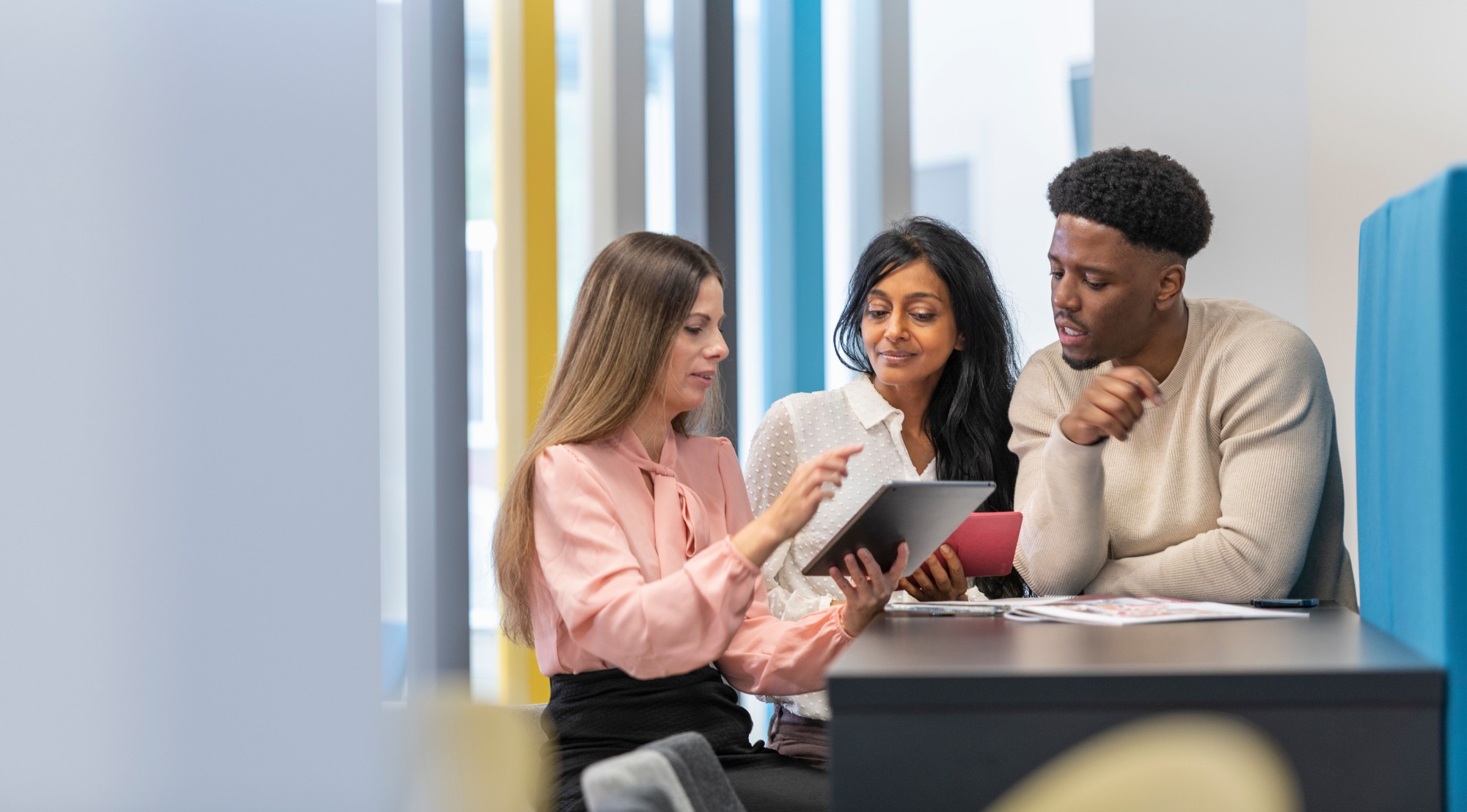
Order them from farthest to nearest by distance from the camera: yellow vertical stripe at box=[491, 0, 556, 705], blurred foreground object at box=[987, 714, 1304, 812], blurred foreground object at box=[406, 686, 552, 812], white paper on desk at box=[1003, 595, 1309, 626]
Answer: yellow vertical stripe at box=[491, 0, 556, 705], white paper on desk at box=[1003, 595, 1309, 626], blurred foreground object at box=[406, 686, 552, 812], blurred foreground object at box=[987, 714, 1304, 812]

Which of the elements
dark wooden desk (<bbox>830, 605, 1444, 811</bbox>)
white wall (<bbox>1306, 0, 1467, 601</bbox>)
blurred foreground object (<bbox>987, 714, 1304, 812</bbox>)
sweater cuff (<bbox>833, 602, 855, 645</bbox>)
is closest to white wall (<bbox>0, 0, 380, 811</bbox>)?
sweater cuff (<bbox>833, 602, 855, 645</bbox>)

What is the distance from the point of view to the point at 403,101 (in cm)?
305

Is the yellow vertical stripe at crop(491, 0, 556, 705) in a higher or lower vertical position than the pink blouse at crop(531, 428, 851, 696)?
higher

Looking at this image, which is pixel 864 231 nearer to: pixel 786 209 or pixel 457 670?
pixel 786 209

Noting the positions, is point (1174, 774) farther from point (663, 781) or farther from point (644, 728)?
point (644, 728)

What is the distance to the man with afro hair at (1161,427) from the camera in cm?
213

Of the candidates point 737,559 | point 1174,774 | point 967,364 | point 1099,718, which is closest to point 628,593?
point 737,559

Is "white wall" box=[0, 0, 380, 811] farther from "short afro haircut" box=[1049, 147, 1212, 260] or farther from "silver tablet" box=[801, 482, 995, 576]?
"short afro haircut" box=[1049, 147, 1212, 260]

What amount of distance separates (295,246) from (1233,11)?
2.40 metres

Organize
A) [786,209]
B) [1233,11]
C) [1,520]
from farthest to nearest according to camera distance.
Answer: [786,209], [1233,11], [1,520]

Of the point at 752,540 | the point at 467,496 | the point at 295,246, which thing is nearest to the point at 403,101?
the point at 295,246

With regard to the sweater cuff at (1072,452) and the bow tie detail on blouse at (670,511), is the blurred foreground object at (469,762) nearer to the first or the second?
the bow tie detail on blouse at (670,511)

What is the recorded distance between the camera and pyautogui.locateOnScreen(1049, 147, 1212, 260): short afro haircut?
2363mm

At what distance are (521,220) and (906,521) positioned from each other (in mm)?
1774
